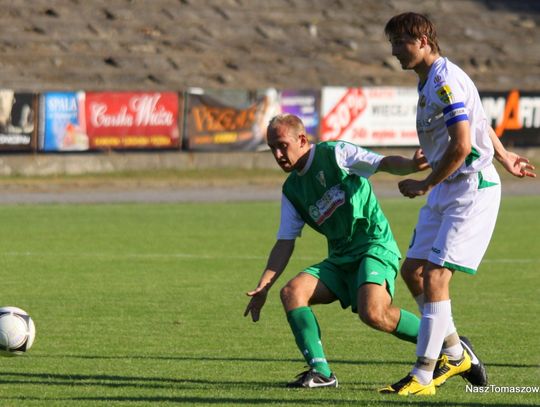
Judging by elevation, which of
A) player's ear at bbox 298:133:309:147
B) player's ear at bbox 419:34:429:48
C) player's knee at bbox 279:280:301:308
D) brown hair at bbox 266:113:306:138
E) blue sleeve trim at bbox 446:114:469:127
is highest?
player's ear at bbox 419:34:429:48

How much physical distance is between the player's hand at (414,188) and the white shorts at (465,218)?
335mm

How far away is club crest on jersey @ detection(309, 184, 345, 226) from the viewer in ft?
22.8

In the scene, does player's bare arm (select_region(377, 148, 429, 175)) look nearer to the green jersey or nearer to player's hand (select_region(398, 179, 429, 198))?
the green jersey

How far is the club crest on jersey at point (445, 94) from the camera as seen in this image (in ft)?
20.8

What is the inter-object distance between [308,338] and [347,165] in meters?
1.01

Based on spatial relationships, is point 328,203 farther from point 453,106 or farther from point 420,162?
point 453,106

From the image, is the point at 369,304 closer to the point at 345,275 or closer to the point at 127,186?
the point at 345,275

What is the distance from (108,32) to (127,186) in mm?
7432

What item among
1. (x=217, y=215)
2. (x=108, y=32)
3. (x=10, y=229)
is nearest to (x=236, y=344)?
(x=10, y=229)

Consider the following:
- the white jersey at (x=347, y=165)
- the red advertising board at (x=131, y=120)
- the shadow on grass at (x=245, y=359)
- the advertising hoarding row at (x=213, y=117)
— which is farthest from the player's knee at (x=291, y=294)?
the red advertising board at (x=131, y=120)

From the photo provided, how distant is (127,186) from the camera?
28703 millimetres

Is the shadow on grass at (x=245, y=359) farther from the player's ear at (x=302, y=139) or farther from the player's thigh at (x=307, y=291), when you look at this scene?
the player's ear at (x=302, y=139)

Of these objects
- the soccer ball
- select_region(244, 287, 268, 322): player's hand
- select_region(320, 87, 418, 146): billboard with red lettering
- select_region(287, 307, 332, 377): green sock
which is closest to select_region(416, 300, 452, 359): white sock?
select_region(287, 307, 332, 377): green sock

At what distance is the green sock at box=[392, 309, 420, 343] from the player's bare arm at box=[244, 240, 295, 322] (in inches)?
29.6
